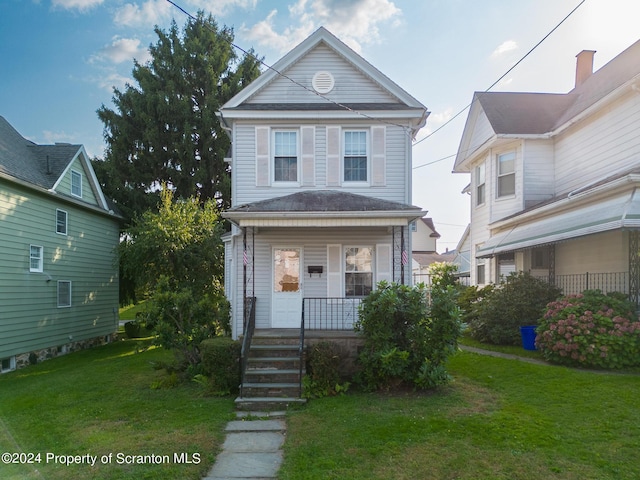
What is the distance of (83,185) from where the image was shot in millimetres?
16375

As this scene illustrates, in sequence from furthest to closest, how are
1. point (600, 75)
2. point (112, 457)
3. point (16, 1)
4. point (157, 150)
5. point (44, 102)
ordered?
point (157, 150), point (600, 75), point (44, 102), point (112, 457), point (16, 1)

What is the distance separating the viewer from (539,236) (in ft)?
36.7

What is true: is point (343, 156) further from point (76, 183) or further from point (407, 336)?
point (76, 183)

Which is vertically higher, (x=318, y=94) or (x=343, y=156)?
(x=318, y=94)

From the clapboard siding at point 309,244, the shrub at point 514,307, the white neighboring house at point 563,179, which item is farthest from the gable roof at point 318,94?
the shrub at point 514,307

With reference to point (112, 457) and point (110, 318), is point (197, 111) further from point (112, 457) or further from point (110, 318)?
point (112, 457)

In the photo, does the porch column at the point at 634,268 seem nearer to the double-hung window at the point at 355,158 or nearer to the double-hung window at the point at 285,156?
the double-hung window at the point at 355,158

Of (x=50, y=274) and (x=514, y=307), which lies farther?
(x=50, y=274)

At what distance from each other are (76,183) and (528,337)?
626 inches

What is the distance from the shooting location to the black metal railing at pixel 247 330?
8.13 metres

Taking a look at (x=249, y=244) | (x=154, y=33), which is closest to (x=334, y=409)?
(x=249, y=244)

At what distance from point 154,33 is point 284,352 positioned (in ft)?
66.7

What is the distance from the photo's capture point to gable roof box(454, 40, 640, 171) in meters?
12.7

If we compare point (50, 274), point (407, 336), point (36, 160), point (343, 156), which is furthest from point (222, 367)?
point (36, 160)
